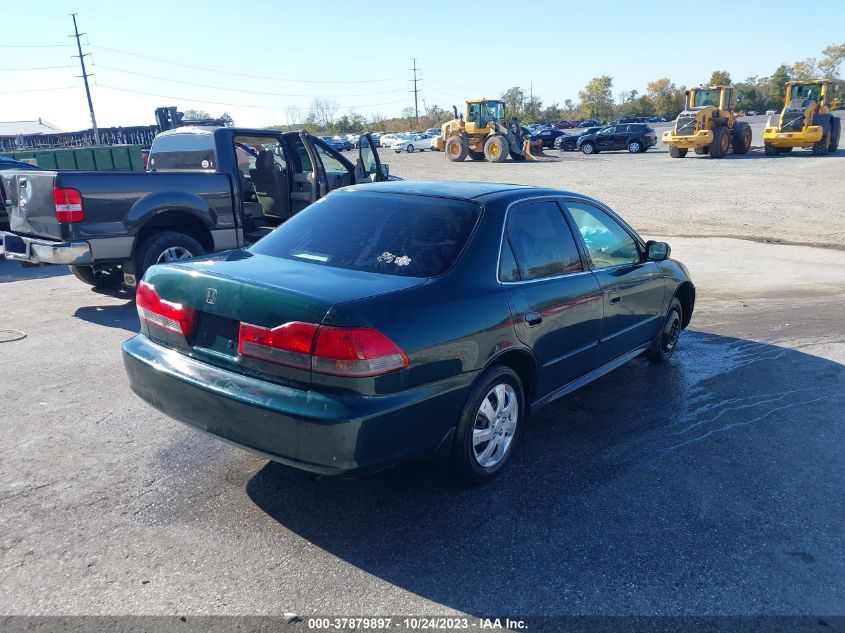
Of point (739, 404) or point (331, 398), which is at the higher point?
point (331, 398)

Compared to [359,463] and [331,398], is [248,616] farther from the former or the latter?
[331,398]

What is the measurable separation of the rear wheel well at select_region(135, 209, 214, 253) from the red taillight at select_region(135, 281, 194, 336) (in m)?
3.77

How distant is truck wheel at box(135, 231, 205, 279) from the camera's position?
7.27 metres

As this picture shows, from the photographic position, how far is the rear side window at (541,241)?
4.07 metres

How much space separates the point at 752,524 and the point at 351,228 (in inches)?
107

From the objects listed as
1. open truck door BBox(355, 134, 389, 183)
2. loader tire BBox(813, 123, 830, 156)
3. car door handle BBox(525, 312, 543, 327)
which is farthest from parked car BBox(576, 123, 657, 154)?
car door handle BBox(525, 312, 543, 327)

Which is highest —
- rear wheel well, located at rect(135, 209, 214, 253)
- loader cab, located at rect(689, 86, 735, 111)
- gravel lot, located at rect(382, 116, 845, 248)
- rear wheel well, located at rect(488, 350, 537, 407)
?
loader cab, located at rect(689, 86, 735, 111)

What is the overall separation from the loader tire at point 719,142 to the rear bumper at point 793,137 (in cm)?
167

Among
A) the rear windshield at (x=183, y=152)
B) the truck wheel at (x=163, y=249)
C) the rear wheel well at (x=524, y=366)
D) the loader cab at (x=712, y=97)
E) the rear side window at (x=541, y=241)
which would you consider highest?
the loader cab at (x=712, y=97)

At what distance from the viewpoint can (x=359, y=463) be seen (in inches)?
121

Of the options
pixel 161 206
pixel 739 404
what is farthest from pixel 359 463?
pixel 161 206

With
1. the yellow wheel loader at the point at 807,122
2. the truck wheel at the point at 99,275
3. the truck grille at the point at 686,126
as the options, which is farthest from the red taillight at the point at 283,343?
the yellow wheel loader at the point at 807,122

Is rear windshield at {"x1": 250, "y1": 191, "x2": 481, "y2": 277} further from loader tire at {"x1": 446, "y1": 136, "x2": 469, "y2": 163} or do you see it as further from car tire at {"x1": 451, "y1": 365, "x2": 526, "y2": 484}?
loader tire at {"x1": 446, "y1": 136, "x2": 469, "y2": 163}

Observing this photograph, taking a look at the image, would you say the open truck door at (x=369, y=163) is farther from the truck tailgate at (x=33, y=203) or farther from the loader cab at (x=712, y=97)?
the loader cab at (x=712, y=97)
